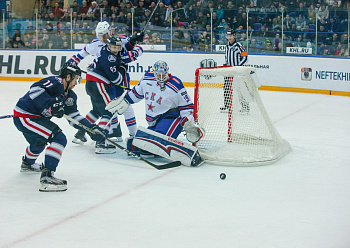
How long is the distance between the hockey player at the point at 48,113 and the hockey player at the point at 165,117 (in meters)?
0.88

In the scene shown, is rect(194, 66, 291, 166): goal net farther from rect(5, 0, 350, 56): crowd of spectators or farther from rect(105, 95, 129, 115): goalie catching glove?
rect(5, 0, 350, 56): crowd of spectators

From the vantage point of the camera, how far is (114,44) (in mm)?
5449

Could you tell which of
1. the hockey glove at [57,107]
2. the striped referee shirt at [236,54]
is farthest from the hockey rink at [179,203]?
the striped referee shirt at [236,54]

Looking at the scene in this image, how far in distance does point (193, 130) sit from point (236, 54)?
3.31 meters

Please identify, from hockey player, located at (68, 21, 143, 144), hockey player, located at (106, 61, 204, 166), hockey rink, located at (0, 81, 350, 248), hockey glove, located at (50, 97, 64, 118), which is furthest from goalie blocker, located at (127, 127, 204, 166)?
hockey glove, located at (50, 97, 64, 118)

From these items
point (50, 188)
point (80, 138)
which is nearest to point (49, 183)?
point (50, 188)

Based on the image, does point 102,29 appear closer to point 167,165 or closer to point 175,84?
point 175,84

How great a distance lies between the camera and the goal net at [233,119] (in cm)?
511

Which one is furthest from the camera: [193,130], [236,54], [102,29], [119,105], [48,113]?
[236,54]

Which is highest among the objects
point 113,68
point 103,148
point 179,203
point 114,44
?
point 114,44

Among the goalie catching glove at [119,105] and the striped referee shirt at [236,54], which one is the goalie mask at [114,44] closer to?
the goalie catching glove at [119,105]

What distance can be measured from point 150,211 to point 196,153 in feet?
4.36

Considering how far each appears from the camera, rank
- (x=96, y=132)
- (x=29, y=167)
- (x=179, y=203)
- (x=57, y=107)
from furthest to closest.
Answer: (x=29, y=167) < (x=96, y=132) < (x=57, y=107) < (x=179, y=203)

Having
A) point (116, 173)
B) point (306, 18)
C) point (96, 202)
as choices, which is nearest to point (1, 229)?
point (96, 202)
